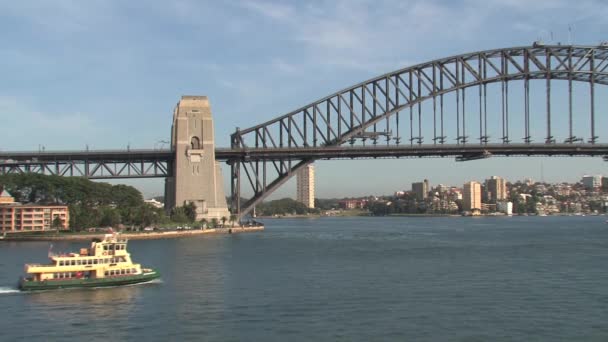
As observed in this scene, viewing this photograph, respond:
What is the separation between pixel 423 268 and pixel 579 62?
5896 cm

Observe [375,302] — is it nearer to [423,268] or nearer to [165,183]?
[423,268]

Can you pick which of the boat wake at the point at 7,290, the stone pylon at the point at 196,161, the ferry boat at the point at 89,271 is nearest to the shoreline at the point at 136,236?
the stone pylon at the point at 196,161

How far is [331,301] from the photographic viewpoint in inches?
1375

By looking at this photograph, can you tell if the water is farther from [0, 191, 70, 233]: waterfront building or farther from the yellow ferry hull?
[0, 191, 70, 233]: waterfront building

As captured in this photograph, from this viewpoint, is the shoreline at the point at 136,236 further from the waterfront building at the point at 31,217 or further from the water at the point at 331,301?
the water at the point at 331,301

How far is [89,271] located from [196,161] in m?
52.0

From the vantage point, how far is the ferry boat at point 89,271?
40.5 meters

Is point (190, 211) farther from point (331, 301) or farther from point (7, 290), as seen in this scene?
point (331, 301)

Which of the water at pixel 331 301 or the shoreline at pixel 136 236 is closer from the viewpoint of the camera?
the water at pixel 331 301

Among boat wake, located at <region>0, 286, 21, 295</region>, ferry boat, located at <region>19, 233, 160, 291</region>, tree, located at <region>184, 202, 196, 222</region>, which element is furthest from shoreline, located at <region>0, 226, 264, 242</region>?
boat wake, located at <region>0, 286, 21, 295</region>

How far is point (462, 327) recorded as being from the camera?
96.0ft

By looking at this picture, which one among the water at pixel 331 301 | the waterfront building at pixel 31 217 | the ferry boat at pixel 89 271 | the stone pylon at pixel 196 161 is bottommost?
the water at pixel 331 301

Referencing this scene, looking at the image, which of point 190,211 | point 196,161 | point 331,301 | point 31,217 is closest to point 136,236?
point 190,211

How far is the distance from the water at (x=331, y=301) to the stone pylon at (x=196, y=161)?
36838 mm
